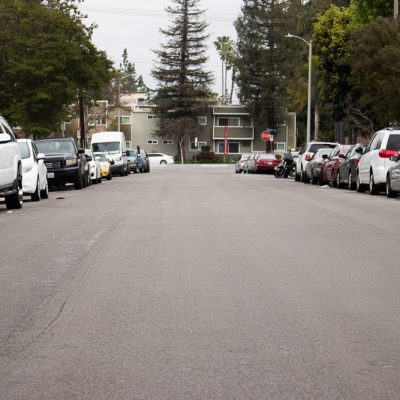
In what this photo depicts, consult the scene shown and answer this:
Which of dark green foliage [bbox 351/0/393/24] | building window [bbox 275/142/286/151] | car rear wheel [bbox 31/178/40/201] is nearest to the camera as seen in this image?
car rear wheel [bbox 31/178/40/201]

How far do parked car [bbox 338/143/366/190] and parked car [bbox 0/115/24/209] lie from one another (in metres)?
13.2

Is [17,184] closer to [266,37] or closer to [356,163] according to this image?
[356,163]

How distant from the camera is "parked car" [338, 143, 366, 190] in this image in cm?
3284

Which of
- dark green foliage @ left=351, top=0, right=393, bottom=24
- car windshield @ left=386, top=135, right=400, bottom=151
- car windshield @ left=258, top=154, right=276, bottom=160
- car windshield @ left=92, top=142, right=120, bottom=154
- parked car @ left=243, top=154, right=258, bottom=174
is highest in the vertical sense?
dark green foliage @ left=351, top=0, right=393, bottom=24

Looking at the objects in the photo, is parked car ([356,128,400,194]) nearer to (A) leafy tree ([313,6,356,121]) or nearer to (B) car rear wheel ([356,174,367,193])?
(B) car rear wheel ([356,174,367,193])

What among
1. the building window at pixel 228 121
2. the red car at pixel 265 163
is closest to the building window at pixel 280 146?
the building window at pixel 228 121

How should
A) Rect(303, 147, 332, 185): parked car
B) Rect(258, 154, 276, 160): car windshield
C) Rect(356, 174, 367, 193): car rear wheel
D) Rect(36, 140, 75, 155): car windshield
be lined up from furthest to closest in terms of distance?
Rect(258, 154, 276, 160): car windshield → Rect(303, 147, 332, 185): parked car → Rect(36, 140, 75, 155): car windshield → Rect(356, 174, 367, 193): car rear wheel

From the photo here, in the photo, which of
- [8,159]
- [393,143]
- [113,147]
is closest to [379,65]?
[393,143]

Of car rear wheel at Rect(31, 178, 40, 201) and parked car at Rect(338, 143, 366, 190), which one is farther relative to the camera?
parked car at Rect(338, 143, 366, 190)

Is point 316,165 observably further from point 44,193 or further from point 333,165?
point 44,193

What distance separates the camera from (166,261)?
12.1m

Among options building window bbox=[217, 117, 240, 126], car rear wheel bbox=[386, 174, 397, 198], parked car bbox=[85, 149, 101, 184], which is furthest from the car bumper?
building window bbox=[217, 117, 240, 126]

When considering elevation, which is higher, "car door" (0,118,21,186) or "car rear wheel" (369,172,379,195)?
"car door" (0,118,21,186)

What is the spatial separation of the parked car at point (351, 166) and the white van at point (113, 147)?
71.8 ft
